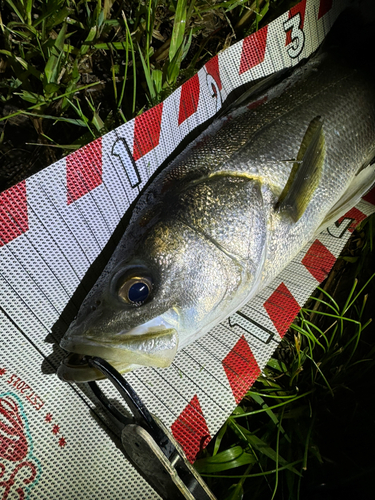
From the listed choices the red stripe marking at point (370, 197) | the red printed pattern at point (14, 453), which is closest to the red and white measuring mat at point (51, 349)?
the red printed pattern at point (14, 453)

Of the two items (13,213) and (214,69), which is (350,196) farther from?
(13,213)

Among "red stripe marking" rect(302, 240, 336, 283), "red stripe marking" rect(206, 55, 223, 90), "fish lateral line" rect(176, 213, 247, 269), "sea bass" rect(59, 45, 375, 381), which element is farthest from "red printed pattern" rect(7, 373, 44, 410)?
"red stripe marking" rect(206, 55, 223, 90)

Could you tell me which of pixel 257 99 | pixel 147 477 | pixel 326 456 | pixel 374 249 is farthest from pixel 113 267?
pixel 374 249

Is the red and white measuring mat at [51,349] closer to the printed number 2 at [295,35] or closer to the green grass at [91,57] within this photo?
the green grass at [91,57]

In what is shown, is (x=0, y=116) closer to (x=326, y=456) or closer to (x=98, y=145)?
(x=98, y=145)

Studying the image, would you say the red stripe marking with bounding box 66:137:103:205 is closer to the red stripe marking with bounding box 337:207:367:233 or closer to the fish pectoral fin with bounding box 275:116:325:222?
the fish pectoral fin with bounding box 275:116:325:222

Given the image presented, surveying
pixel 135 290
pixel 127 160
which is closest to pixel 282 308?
pixel 135 290
